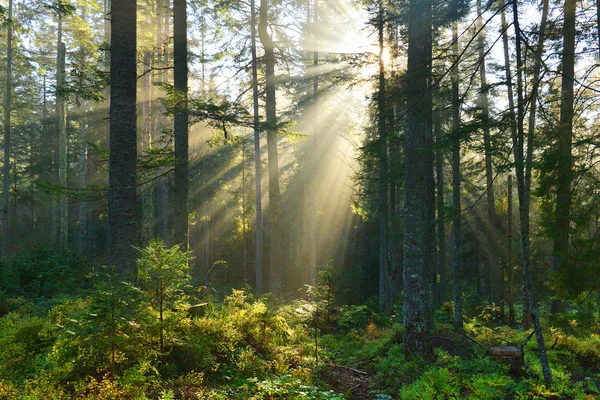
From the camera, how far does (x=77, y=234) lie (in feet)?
93.5

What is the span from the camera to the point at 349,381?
690cm

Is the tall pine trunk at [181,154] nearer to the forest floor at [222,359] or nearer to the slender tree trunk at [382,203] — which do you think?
the forest floor at [222,359]

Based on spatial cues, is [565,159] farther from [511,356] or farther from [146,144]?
[146,144]

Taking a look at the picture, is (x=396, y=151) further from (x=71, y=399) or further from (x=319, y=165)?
(x=71, y=399)

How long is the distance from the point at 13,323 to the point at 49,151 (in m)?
28.9

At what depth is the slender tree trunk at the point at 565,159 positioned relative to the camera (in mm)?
7477

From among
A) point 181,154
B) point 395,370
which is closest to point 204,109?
point 181,154

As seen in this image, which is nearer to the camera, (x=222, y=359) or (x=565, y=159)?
(x=222, y=359)

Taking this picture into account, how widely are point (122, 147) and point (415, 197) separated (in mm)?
5944

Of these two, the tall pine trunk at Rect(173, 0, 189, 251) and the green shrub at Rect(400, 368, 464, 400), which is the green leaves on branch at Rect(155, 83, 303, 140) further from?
the green shrub at Rect(400, 368, 464, 400)

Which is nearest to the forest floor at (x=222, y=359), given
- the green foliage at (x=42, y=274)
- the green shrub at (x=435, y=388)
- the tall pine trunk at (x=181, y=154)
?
the green shrub at (x=435, y=388)

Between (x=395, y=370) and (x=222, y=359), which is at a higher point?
(x=222, y=359)

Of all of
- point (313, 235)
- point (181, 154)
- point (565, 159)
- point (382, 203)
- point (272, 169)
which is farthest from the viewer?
point (313, 235)

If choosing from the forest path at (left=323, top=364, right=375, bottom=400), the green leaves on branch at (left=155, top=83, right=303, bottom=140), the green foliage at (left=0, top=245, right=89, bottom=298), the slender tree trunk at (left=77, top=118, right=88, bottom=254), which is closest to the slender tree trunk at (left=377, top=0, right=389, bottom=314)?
the green leaves on branch at (left=155, top=83, right=303, bottom=140)
